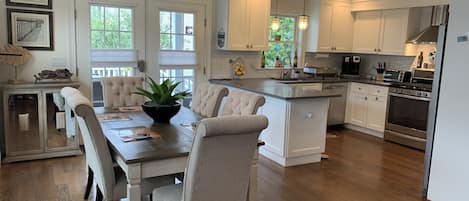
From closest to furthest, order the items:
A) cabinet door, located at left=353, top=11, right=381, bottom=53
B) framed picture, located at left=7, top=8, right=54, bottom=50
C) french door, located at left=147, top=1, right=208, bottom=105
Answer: framed picture, located at left=7, top=8, right=54, bottom=50 → french door, located at left=147, top=1, right=208, bottom=105 → cabinet door, located at left=353, top=11, right=381, bottom=53

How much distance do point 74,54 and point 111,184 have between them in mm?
2690

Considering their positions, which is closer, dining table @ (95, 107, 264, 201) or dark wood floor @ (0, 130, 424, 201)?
dining table @ (95, 107, 264, 201)

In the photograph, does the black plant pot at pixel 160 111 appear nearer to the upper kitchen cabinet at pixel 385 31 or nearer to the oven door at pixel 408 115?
the oven door at pixel 408 115

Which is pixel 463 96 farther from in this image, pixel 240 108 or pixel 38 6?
pixel 38 6

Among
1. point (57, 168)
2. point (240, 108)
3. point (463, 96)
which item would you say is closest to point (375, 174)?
point (463, 96)

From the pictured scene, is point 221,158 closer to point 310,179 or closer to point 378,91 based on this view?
point 310,179

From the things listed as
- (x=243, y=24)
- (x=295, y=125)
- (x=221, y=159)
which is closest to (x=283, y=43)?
(x=243, y=24)

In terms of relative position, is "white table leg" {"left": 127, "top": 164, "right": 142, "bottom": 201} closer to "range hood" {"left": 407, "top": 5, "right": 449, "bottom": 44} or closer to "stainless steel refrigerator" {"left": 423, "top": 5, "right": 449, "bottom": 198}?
"stainless steel refrigerator" {"left": 423, "top": 5, "right": 449, "bottom": 198}

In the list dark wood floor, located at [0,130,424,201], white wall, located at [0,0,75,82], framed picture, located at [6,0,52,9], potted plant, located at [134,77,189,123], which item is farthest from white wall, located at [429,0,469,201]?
framed picture, located at [6,0,52,9]

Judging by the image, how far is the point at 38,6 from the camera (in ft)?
14.2

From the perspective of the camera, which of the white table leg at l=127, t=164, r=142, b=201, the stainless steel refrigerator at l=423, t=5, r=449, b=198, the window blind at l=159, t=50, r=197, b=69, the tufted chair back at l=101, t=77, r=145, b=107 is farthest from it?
the window blind at l=159, t=50, r=197, b=69

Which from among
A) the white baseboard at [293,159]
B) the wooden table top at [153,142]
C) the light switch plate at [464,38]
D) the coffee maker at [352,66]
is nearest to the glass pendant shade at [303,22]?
the coffee maker at [352,66]

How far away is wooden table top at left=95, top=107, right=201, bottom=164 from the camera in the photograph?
89.1 inches

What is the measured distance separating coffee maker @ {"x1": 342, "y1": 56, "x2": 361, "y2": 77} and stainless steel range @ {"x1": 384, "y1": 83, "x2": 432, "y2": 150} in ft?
4.34
